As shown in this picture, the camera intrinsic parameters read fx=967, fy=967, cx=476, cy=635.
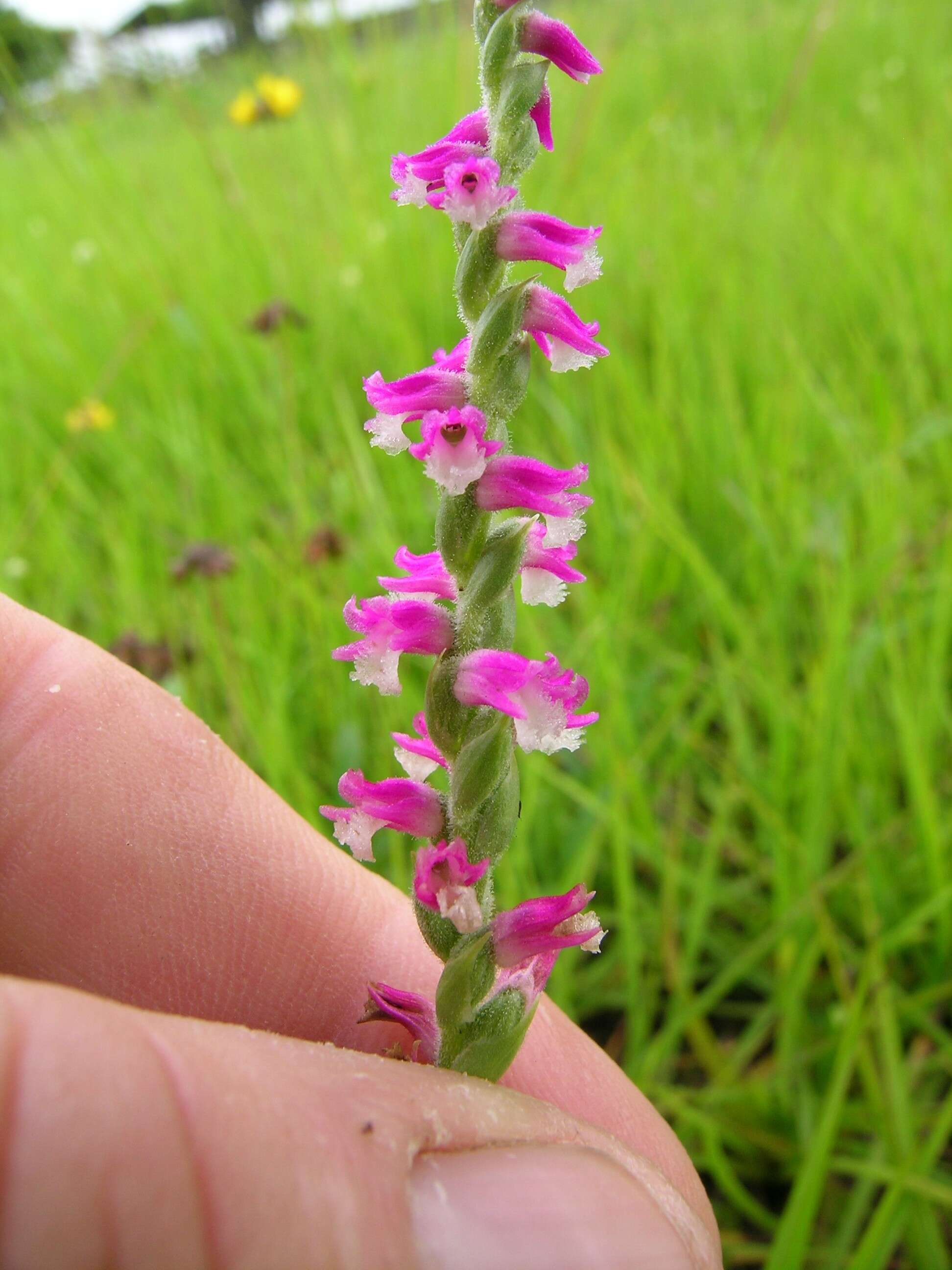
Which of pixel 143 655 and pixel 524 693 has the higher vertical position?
pixel 524 693

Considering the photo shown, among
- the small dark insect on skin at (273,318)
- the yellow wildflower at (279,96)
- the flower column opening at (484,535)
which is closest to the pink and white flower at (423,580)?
the flower column opening at (484,535)

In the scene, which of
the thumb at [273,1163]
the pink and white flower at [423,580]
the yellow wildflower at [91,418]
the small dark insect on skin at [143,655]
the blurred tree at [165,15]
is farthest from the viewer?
the blurred tree at [165,15]

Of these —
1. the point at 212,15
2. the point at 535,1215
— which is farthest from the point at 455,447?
the point at 212,15

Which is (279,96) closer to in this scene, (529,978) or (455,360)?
(455,360)

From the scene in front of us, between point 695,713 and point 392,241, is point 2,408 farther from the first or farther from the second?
point 695,713

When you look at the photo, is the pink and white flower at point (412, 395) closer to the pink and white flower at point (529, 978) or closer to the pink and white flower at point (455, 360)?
the pink and white flower at point (455, 360)

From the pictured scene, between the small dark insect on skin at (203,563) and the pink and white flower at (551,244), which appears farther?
the small dark insect on skin at (203,563)
